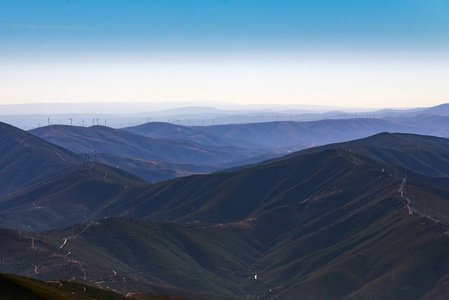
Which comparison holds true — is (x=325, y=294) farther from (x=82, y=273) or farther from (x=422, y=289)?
(x=82, y=273)

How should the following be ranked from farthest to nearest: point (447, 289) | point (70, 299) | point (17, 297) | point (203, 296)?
point (203, 296), point (447, 289), point (70, 299), point (17, 297)

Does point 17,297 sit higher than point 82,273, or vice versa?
point 17,297

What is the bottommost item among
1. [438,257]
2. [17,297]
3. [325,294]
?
[325,294]

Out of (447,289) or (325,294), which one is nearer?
(447,289)

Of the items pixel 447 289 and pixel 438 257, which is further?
pixel 438 257

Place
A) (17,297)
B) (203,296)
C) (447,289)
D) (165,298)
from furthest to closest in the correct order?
(203,296) → (447,289) → (165,298) → (17,297)

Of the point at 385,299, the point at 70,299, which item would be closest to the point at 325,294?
the point at 385,299

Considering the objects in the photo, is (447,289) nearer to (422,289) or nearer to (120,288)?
(422,289)

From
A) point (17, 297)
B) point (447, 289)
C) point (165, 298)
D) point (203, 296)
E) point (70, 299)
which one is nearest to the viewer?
point (17, 297)

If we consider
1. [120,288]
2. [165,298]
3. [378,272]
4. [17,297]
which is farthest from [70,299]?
[378,272]
